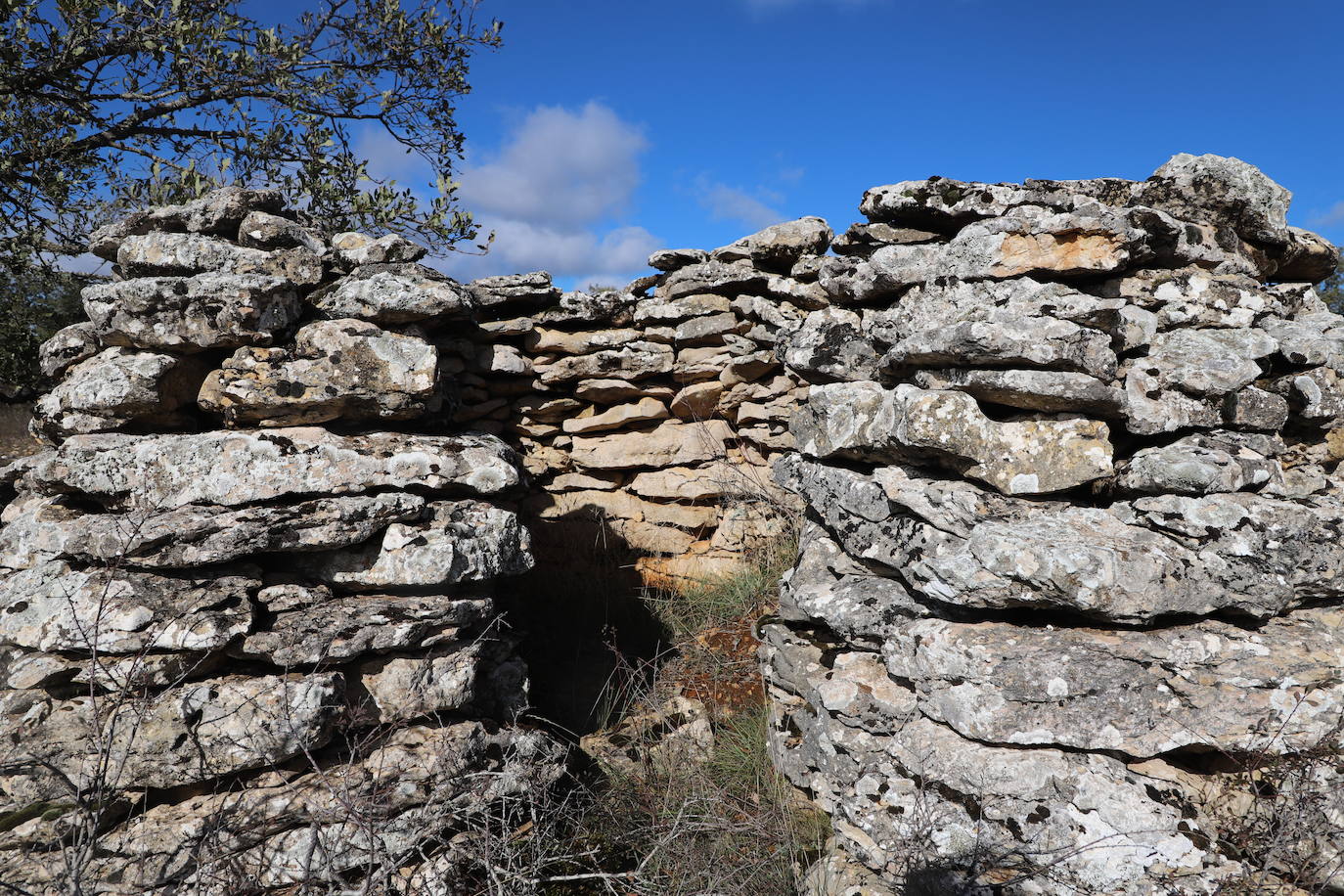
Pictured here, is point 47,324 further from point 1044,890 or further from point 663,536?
point 1044,890

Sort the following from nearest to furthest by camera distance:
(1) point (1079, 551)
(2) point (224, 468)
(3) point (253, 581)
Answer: (1) point (1079, 551)
(3) point (253, 581)
(2) point (224, 468)

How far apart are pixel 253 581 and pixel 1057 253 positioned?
4.08 m

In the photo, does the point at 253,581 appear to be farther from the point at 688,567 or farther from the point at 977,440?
the point at 977,440

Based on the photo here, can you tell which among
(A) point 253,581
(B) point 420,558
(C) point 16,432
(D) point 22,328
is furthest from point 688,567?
(C) point 16,432

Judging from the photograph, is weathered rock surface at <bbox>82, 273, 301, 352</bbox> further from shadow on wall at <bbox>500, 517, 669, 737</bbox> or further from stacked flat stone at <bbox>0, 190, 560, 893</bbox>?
shadow on wall at <bbox>500, 517, 669, 737</bbox>

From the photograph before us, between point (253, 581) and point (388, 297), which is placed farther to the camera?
point (388, 297)

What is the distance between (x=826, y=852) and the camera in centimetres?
336

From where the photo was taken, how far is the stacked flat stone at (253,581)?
3.12 meters

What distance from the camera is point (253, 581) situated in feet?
11.6

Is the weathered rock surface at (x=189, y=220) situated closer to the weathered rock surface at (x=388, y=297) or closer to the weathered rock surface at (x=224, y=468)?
the weathered rock surface at (x=388, y=297)

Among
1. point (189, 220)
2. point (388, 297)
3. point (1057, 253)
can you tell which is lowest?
point (388, 297)

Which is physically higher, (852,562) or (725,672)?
(852,562)

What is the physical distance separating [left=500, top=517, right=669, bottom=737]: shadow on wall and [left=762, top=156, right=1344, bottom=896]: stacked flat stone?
4.16 feet

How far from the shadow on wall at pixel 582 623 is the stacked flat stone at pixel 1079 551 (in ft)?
4.16
